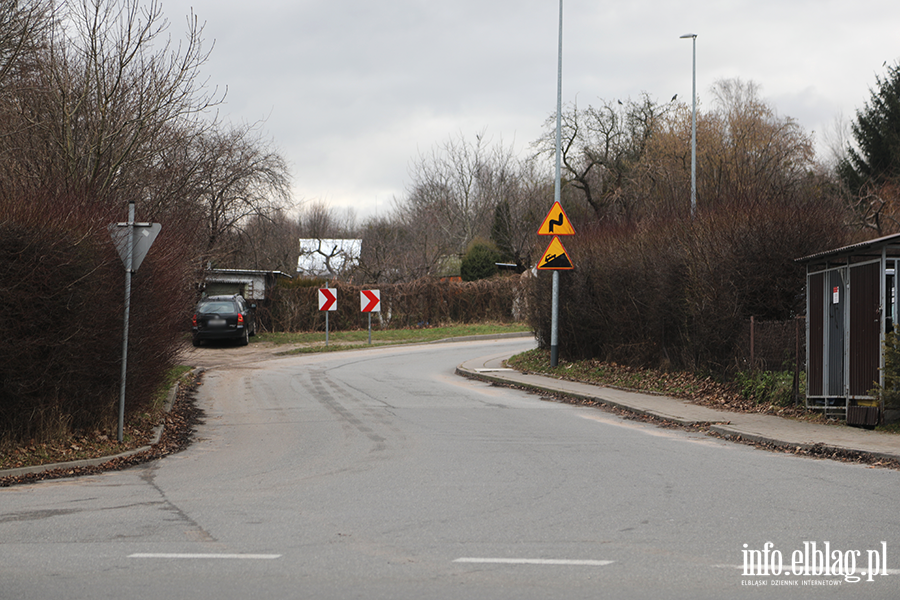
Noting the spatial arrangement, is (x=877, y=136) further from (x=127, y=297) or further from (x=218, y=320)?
(x=127, y=297)

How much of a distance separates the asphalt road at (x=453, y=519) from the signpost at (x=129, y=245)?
145 centimetres

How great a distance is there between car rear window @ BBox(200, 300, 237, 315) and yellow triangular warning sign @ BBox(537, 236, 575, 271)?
14353mm

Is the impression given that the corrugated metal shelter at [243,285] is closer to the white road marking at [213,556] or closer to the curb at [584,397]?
the curb at [584,397]

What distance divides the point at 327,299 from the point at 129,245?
67.7ft

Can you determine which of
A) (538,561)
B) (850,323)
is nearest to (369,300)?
(850,323)

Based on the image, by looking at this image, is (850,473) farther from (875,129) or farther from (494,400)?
(875,129)

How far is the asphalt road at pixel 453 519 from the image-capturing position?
502cm

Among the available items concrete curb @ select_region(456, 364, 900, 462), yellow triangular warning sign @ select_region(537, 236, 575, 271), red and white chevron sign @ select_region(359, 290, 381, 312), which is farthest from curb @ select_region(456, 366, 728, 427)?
red and white chevron sign @ select_region(359, 290, 381, 312)

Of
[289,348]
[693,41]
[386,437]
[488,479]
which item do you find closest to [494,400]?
[386,437]

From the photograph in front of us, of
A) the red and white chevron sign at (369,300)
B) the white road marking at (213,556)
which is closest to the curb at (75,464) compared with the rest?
the white road marking at (213,556)

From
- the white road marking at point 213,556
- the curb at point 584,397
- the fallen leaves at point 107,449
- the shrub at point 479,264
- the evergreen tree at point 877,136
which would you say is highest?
the evergreen tree at point 877,136

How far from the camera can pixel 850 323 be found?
12117mm

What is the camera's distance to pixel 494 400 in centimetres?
1628

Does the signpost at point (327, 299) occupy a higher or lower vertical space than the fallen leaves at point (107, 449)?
higher
